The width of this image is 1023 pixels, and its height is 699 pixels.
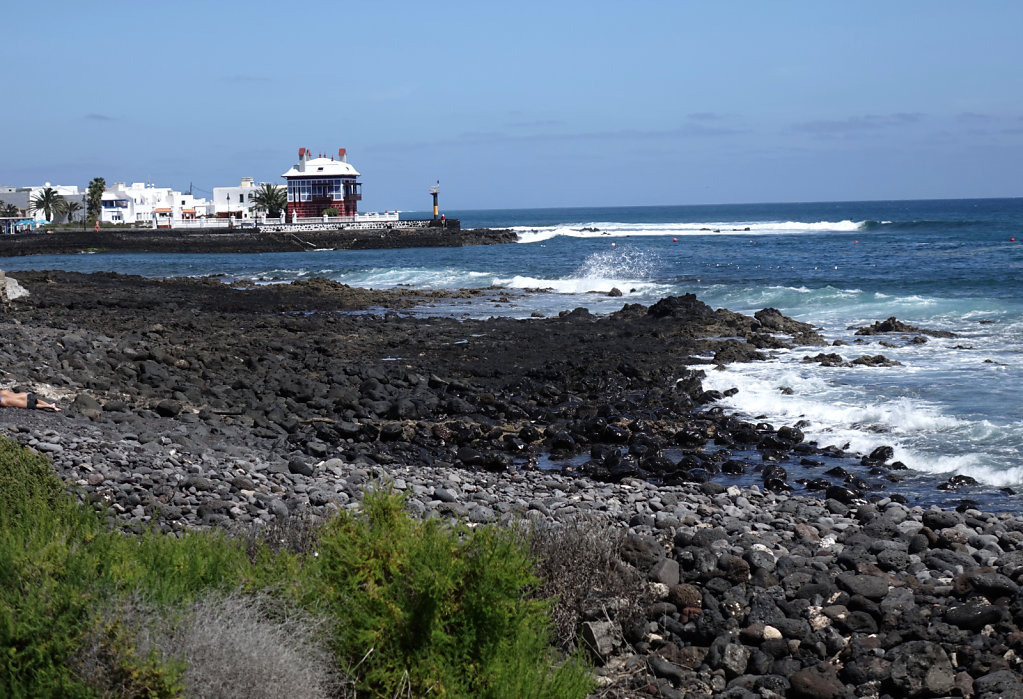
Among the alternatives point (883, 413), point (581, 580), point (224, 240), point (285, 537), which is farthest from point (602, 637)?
point (224, 240)

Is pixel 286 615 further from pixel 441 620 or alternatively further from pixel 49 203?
pixel 49 203

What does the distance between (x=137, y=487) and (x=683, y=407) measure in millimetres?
8773

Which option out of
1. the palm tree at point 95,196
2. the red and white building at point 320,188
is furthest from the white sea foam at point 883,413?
the palm tree at point 95,196

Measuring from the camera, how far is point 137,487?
7.88 meters

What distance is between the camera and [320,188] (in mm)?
79625

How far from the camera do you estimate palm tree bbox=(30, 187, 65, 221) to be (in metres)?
93.8

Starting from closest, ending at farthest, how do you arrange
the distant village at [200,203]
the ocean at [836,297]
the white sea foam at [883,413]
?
1. the white sea foam at [883,413]
2. the ocean at [836,297]
3. the distant village at [200,203]

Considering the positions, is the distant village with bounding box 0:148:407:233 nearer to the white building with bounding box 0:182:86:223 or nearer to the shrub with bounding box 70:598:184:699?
the white building with bounding box 0:182:86:223

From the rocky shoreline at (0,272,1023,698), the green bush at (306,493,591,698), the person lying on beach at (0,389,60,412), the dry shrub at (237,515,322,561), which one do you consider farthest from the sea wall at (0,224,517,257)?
the green bush at (306,493,591,698)

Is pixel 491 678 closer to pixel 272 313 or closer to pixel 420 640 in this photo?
pixel 420 640

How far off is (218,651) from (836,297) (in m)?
28.2

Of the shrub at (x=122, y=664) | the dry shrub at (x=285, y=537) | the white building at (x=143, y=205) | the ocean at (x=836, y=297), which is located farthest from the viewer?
the white building at (x=143, y=205)

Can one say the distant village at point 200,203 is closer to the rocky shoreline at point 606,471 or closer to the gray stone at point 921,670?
the rocky shoreline at point 606,471

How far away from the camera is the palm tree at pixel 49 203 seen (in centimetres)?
9375
